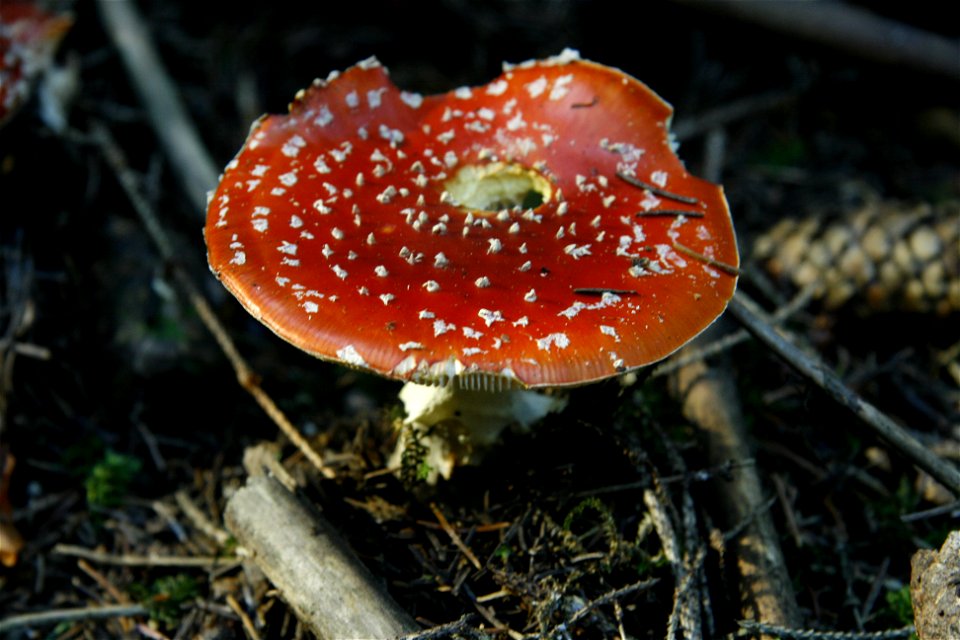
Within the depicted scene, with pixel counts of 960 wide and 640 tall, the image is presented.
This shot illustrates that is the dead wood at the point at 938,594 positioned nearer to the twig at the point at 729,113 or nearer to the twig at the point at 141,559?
the twig at the point at 141,559

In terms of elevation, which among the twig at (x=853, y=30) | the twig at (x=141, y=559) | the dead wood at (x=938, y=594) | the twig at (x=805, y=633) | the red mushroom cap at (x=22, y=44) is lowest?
the twig at (x=805, y=633)

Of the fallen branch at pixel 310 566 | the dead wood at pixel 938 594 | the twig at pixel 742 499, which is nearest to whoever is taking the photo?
the dead wood at pixel 938 594

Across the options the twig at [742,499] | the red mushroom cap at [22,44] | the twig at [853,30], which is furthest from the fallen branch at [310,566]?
the twig at [853,30]

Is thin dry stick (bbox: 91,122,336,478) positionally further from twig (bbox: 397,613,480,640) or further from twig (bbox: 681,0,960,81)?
twig (bbox: 681,0,960,81)

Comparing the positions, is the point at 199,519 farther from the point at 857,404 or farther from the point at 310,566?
the point at 857,404

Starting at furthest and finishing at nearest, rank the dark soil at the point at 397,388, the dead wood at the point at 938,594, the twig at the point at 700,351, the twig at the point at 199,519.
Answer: the twig at the point at 700,351, the twig at the point at 199,519, the dark soil at the point at 397,388, the dead wood at the point at 938,594

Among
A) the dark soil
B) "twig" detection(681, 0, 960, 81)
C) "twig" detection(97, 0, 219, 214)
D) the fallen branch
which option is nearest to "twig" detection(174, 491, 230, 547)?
the dark soil
